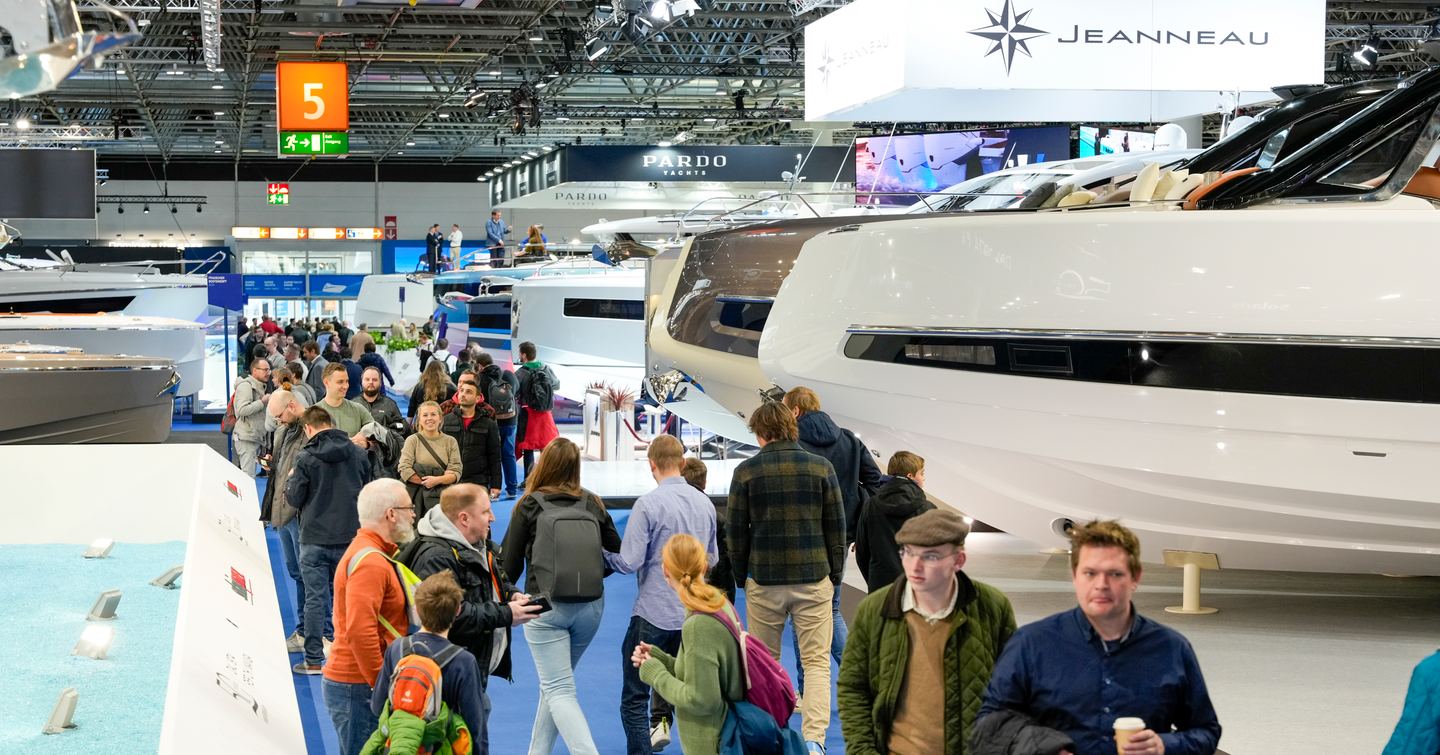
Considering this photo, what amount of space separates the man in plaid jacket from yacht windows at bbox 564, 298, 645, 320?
10.7 m

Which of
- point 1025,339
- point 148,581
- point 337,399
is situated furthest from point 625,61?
point 148,581

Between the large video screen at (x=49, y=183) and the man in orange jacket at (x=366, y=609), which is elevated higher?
the large video screen at (x=49, y=183)

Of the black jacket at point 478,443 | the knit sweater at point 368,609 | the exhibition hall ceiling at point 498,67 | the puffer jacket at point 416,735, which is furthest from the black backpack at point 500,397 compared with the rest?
the puffer jacket at point 416,735

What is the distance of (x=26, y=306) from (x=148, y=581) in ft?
49.9

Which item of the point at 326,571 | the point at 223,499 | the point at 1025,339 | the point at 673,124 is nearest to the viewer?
the point at 223,499

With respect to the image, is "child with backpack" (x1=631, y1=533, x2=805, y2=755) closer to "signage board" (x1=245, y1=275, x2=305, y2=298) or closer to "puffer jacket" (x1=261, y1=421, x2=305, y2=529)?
"puffer jacket" (x1=261, y1=421, x2=305, y2=529)

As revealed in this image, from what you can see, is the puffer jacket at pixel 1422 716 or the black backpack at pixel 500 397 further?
the black backpack at pixel 500 397

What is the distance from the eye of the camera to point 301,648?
708 centimetres

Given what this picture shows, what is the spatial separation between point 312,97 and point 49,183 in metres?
5.37

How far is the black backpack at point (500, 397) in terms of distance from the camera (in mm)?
11805

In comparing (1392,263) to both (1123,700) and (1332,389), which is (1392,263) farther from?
(1123,700)

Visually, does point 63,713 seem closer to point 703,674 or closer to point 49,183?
point 703,674

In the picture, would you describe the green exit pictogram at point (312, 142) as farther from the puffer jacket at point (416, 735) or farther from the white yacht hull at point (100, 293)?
the puffer jacket at point (416, 735)

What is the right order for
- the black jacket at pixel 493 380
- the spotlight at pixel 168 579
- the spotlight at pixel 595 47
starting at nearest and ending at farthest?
the spotlight at pixel 168 579
the black jacket at pixel 493 380
the spotlight at pixel 595 47
